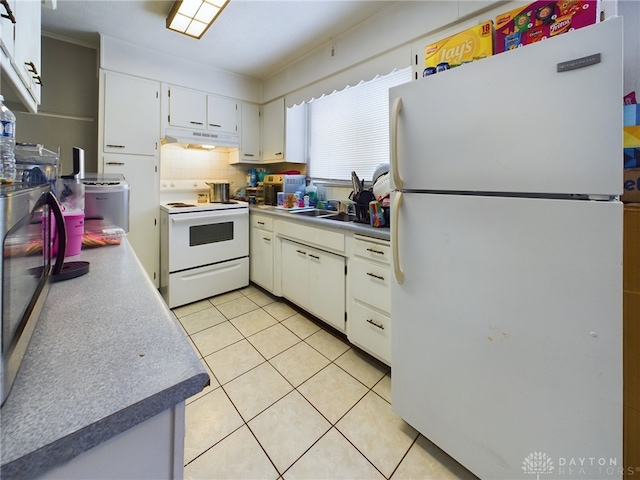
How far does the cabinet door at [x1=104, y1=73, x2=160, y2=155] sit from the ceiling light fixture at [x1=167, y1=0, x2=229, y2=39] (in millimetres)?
692

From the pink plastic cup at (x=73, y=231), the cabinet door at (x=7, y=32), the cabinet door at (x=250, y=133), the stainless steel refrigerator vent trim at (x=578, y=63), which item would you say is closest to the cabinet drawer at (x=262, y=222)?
the cabinet door at (x=250, y=133)

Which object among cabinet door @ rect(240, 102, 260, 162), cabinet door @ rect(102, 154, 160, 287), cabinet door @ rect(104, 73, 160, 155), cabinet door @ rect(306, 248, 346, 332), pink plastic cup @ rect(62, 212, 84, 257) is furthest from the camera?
cabinet door @ rect(240, 102, 260, 162)

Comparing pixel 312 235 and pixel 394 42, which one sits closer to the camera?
pixel 394 42

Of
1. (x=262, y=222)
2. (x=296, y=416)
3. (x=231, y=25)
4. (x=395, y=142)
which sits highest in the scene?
(x=231, y=25)

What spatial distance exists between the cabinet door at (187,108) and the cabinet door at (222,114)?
65 mm

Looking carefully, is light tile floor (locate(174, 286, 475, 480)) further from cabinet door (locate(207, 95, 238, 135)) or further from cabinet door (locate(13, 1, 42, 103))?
cabinet door (locate(207, 95, 238, 135))

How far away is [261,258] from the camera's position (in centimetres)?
285

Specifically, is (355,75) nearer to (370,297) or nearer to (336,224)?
(336,224)

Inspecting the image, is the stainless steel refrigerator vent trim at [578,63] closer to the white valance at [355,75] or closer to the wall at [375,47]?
the wall at [375,47]

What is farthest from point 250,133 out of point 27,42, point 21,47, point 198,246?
point 21,47

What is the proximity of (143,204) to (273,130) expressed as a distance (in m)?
1.60

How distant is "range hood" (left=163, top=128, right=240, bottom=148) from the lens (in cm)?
263

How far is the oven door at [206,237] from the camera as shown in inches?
98.0

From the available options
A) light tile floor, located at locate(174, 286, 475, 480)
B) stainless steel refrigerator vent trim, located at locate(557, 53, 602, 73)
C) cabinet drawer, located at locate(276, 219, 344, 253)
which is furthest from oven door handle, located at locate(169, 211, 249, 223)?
stainless steel refrigerator vent trim, located at locate(557, 53, 602, 73)
